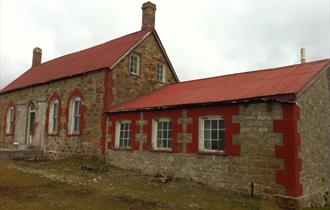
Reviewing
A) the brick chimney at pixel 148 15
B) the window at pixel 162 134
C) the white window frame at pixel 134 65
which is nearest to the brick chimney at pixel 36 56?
the brick chimney at pixel 148 15

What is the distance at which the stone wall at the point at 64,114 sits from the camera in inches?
680

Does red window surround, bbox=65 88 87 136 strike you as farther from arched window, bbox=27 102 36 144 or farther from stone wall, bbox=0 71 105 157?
arched window, bbox=27 102 36 144

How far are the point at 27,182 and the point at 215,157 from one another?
23.0 feet

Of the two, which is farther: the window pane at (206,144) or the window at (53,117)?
the window at (53,117)

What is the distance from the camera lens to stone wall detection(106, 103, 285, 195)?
1002 centimetres

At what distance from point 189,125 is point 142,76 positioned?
7.35 metres

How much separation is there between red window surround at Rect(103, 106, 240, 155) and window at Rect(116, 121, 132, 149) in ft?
0.75

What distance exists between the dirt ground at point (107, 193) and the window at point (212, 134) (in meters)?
1.50

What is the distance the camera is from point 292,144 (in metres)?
9.59

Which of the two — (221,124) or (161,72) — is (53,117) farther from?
(221,124)

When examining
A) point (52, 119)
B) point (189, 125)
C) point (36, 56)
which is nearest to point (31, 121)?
point (52, 119)

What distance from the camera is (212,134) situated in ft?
39.3

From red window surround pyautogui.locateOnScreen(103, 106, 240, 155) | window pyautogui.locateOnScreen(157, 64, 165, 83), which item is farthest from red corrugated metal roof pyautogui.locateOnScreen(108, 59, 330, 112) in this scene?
window pyautogui.locateOnScreen(157, 64, 165, 83)

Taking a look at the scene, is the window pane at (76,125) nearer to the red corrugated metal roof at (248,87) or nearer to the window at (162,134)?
the red corrugated metal roof at (248,87)
